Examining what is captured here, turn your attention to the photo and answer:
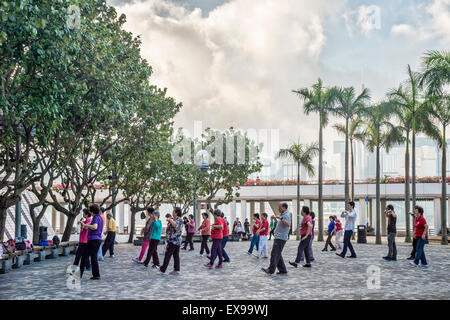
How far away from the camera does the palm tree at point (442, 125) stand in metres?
27.3

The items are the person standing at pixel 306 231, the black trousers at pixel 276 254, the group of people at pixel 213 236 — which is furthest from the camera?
the person standing at pixel 306 231

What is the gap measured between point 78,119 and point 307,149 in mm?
24111

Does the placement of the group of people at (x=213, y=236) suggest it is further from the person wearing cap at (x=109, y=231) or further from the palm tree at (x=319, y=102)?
the palm tree at (x=319, y=102)

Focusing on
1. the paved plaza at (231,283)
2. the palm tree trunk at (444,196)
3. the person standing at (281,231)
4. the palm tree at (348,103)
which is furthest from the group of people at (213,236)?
the palm tree at (348,103)

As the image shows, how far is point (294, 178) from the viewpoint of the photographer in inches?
2014

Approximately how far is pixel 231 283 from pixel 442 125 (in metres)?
21.0

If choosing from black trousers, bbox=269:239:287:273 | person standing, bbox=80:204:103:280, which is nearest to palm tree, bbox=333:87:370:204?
black trousers, bbox=269:239:287:273

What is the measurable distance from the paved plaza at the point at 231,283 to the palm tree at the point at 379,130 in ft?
52.3

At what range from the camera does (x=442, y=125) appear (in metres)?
28.1

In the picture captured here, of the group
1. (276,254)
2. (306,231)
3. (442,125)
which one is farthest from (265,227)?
(442,125)

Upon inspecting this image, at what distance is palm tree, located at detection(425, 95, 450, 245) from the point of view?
27297mm

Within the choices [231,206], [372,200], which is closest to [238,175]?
[231,206]

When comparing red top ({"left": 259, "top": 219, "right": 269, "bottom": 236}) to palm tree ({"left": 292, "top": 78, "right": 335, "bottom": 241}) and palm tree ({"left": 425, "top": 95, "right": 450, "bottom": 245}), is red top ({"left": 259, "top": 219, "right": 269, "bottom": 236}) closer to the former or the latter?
palm tree ({"left": 425, "top": 95, "right": 450, "bottom": 245})
